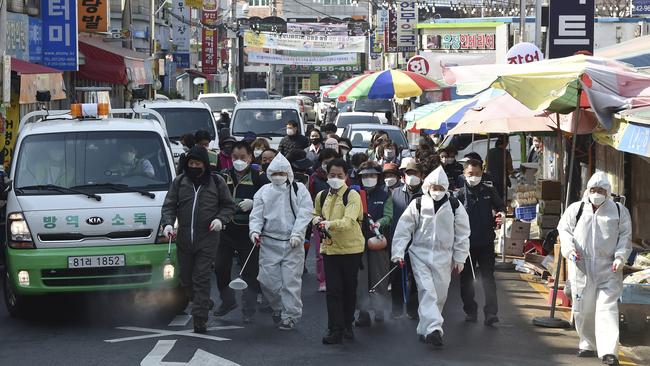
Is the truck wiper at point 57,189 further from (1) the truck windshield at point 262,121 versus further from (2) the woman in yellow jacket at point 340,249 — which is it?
(1) the truck windshield at point 262,121

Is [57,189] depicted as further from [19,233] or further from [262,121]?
[262,121]

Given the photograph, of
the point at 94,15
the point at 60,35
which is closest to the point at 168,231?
the point at 60,35

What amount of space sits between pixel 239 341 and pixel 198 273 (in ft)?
2.49

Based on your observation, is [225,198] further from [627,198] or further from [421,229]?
[627,198]

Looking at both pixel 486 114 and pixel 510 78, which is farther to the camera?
pixel 486 114

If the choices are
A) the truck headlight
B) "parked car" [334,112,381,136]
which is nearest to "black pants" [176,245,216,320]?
A: the truck headlight

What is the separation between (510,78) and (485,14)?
53.3 meters

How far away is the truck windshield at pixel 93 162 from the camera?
38.3 ft

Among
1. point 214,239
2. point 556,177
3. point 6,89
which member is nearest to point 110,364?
point 214,239

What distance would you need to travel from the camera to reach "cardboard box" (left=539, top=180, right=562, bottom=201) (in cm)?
1702

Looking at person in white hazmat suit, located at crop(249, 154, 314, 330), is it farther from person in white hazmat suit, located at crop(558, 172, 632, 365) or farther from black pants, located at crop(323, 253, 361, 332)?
person in white hazmat suit, located at crop(558, 172, 632, 365)

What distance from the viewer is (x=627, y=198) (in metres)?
15.3

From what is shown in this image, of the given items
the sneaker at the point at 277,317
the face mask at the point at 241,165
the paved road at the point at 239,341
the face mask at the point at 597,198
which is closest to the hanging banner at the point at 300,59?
the face mask at the point at 241,165

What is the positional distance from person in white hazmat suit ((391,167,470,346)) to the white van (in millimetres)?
2309
